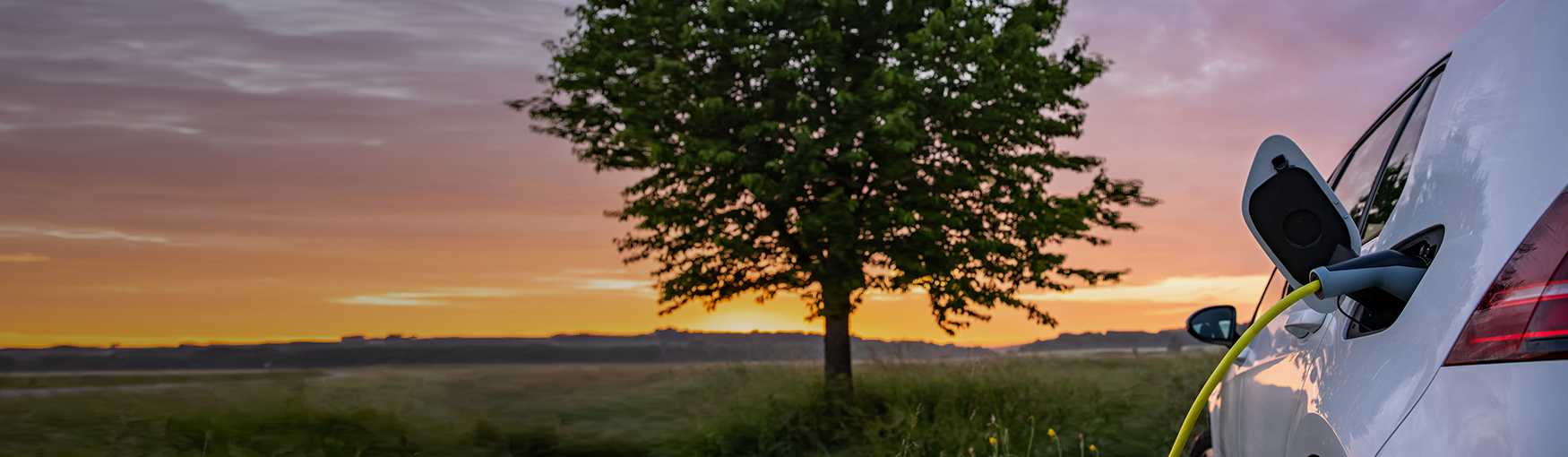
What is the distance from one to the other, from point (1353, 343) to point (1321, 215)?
0.86ft

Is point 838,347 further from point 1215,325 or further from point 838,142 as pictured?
point 1215,325

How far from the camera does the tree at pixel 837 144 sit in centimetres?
1175

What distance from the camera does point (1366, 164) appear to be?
2615 millimetres

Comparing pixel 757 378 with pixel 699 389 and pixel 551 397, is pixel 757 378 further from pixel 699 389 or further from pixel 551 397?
pixel 551 397

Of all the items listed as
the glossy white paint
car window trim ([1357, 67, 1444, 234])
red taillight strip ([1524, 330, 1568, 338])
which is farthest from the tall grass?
red taillight strip ([1524, 330, 1568, 338])

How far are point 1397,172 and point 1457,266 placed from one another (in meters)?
0.73

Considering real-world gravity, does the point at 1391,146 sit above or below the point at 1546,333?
above

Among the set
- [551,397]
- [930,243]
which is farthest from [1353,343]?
[551,397]

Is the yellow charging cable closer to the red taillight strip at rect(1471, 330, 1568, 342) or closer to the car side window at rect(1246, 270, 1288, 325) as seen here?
the red taillight strip at rect(1471, 330, 1568, 342)

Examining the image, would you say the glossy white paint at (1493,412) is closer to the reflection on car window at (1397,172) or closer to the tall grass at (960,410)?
the reflection on car window at (1397,172)

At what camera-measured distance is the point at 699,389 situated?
14.5 m

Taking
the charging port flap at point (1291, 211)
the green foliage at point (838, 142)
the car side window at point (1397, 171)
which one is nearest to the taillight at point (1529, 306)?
the charging port flap at point (1291, 211)

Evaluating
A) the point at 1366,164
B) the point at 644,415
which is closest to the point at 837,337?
the point at 644,415

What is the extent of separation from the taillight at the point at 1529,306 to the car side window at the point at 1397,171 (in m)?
0.62
